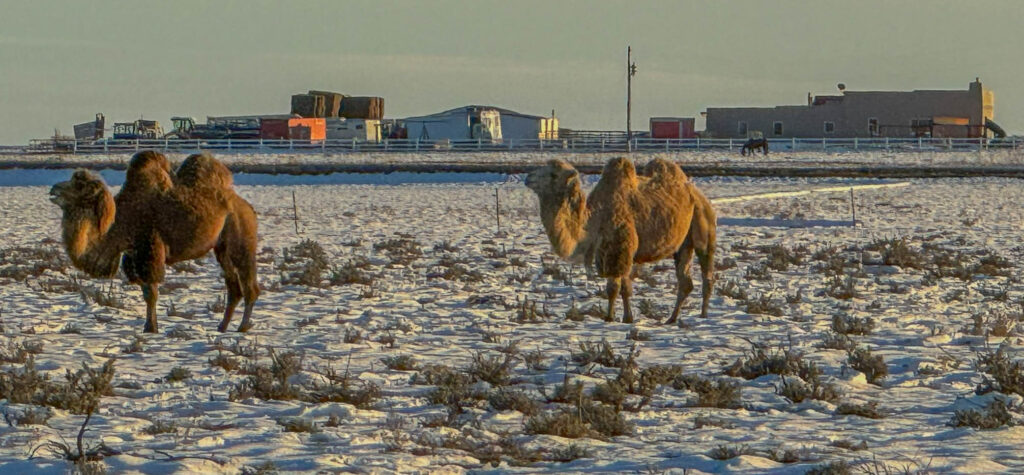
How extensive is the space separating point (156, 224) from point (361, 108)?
80818 millimetres

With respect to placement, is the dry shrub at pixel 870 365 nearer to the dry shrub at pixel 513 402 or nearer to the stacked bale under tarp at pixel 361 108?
the dry shrub at pixel 513 402

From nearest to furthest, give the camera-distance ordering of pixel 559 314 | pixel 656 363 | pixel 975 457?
pixel 975 457, pixel 656 363, pixel 559 314

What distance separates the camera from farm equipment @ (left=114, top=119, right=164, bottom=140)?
255ft

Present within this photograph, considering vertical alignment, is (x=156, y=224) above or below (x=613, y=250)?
above

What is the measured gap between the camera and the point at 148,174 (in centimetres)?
1171

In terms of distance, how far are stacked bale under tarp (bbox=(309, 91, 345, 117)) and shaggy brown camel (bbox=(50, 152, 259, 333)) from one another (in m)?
79.0

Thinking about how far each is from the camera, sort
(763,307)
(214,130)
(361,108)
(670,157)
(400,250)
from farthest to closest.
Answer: (361,108) < (214,130) < (670,157) < (400,250) < (763,307)

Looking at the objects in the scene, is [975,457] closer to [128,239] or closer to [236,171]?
[128,239]

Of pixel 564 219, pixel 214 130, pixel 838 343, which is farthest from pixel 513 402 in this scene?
pixel 214 130

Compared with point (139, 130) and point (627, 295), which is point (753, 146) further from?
point (627, 295)

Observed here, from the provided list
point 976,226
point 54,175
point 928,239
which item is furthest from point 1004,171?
point 54,175

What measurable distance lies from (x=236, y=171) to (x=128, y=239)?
122ft

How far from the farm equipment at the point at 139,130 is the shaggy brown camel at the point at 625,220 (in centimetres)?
6672

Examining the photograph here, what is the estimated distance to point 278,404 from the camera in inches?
350
